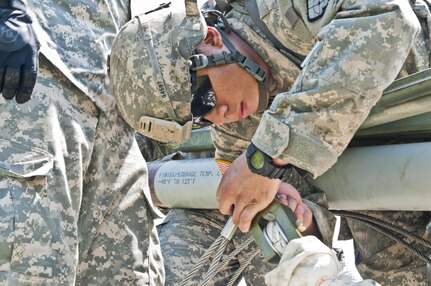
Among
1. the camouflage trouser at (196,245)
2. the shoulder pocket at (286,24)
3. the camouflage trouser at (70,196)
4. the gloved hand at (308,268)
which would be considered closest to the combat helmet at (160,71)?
the camouflage trouser at (70,196)

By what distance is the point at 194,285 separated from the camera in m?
4.91

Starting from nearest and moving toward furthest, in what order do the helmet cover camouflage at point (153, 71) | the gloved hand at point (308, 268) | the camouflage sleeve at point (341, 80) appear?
the gloved hand at point (308, 268), the camouflage sleeve at point (341, 80), the helmet cover camouflage at point (153, 71)

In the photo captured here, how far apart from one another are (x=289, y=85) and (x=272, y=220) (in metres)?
0.78

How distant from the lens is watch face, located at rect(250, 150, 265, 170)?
3.65 metres

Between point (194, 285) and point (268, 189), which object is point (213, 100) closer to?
point (268, 189)

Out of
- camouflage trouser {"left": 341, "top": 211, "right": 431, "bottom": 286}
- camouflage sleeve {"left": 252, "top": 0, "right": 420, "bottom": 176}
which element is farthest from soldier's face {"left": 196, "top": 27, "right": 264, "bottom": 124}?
camouflage trouser {"left": 341, "top": 211, "right": 431, "bottom": 286}

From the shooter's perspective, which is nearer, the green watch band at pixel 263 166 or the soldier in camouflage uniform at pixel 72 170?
the soldier in camouflage uniform at pixel 72 170

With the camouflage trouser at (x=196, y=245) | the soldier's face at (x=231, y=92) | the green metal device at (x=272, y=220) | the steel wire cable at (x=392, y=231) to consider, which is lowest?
the camouflage trouser at (x=196, y=245)

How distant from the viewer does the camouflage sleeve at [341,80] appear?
11.4 ft

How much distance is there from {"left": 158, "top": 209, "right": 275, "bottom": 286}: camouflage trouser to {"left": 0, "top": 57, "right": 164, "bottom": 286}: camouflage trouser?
27.7 inches

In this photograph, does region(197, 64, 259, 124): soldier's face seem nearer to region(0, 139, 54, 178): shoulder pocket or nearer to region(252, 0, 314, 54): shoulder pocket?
region(252, 0, 314, 54): shoulder pocket

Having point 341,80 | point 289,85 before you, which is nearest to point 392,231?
point 289,85

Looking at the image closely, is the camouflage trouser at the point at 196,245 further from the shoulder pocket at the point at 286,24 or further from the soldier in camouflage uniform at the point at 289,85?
the shoulder pocket at the point at 286,24

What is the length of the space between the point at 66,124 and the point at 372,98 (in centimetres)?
107
